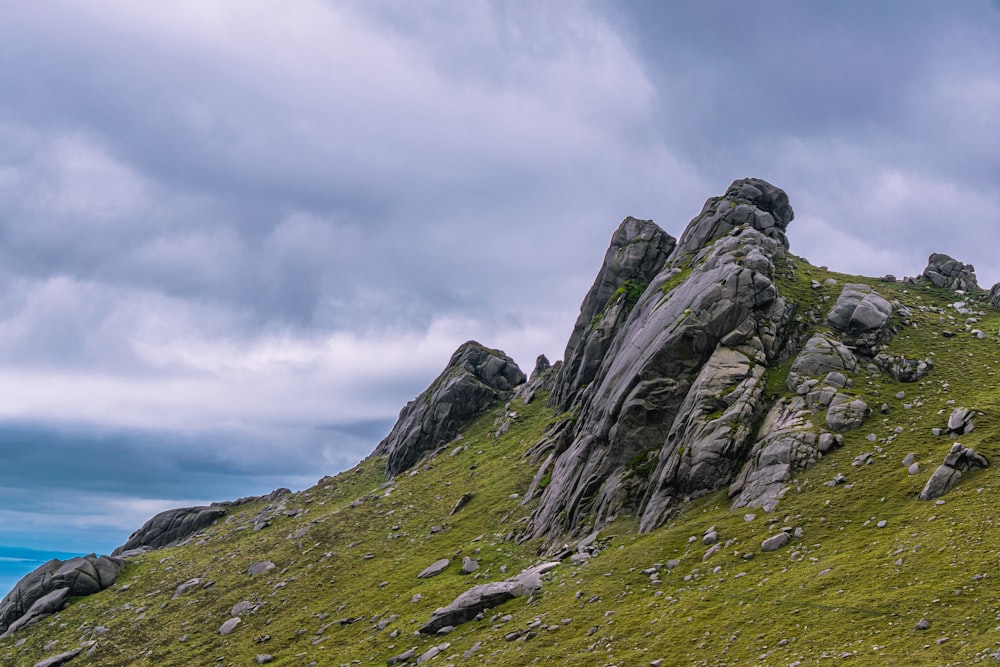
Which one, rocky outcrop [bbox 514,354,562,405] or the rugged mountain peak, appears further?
rocky outcrop [bbox 514,354,562,405]

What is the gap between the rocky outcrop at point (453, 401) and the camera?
4486 inches

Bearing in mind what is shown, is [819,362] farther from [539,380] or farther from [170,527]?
[170,527]

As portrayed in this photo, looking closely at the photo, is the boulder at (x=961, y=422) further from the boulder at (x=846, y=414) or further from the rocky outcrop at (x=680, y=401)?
the rocky outcrop at (x=680, y=401)

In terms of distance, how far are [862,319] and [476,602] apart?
1738 inches

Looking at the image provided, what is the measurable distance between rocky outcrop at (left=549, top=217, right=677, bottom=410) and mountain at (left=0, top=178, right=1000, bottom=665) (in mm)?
1035

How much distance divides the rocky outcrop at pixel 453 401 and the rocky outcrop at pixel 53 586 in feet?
158

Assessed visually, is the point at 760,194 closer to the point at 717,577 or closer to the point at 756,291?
the point at 756,291

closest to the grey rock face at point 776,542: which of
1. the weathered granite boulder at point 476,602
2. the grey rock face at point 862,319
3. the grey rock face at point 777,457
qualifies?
the grey rock face at point 777,457

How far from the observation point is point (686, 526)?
A: 40.6 meters

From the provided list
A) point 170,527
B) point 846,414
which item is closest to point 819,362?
point 846,414

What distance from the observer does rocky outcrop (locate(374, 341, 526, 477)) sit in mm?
113938

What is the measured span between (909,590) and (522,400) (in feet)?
296

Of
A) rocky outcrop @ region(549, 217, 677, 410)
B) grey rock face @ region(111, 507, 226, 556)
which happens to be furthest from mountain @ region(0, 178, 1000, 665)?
grey rock face @ region(111, 507, 226, 556)

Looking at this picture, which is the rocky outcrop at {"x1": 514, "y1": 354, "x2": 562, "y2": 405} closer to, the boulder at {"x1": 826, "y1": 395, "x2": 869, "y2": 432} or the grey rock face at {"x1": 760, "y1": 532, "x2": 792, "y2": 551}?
the boulder at {"x1": 826, "y1": 395, "x2": 869, "y2": 432}
